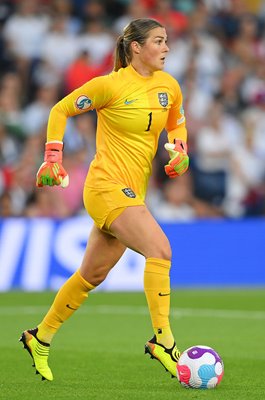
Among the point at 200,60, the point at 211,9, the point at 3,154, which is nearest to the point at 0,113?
the point at 3,154

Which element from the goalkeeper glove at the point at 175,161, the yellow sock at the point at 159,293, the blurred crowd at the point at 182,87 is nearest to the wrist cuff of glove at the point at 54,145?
the goalkeeper glove at the point at 175,161

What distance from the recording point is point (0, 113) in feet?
54.4

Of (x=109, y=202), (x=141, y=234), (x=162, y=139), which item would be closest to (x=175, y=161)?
(x=109, y=202)

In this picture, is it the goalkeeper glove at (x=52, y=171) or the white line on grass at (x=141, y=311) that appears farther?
the white line on grass at (x=141, y=311)

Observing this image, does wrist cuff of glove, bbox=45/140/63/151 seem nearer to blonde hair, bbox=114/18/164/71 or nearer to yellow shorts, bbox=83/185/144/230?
yellow shorts, bbox=83/185/144/230

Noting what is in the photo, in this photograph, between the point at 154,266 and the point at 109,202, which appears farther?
the point at 109,202

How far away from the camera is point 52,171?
7578 mm

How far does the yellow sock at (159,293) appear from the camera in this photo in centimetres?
754

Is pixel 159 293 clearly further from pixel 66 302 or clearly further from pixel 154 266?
pixel 66 302

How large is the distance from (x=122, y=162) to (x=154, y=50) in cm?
80

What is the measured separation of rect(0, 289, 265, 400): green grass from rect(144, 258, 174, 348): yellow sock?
1.12ft

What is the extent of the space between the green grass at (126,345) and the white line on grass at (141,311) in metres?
0.01

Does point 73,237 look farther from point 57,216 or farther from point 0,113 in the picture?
point 0,113

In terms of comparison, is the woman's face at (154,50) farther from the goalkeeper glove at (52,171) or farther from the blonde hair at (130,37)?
the goalkeeper glove at (52,171)
